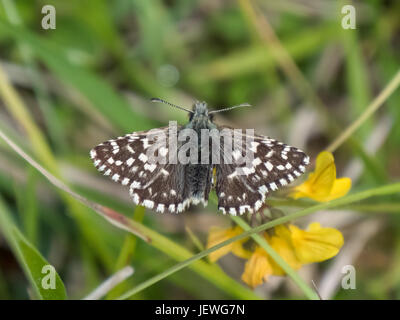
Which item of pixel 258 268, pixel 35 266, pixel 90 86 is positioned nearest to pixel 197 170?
pixel 258 268

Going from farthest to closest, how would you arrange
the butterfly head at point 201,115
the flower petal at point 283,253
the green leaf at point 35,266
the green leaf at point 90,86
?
the green leaf at point 90,86 < the butterfly head at point 201,115 < the flower petal at point 283,253 < the green leaf at point 35,266

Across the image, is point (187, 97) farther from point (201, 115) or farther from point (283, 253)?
point (283, 253)

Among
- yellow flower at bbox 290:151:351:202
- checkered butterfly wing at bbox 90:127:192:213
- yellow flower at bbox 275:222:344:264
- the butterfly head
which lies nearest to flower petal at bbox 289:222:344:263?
yellow flower at bbox 275:222:344:264

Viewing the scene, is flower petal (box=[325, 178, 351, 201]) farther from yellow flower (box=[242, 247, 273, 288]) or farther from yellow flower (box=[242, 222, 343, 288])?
yellow flower (box=[242, 247, 273, 288])

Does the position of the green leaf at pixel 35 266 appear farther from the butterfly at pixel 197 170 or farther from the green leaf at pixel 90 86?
the green leaf at pixel 90 86

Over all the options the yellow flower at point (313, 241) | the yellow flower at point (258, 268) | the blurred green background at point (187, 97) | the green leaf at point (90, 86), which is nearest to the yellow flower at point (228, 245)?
the yellow flower at point (258, 268)
